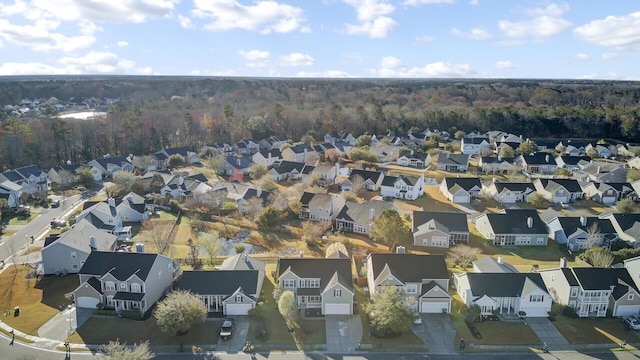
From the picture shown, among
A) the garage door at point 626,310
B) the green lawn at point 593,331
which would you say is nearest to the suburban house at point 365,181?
the green lawn at point 593,331

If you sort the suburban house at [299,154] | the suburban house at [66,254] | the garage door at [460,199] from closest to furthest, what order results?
1. the suburban house at [66,254]
2. the garage door at [460,199]
3. the suburban house at [299,154]

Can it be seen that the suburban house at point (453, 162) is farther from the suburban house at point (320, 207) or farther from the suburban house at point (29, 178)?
the suburban house at point (29, 178)

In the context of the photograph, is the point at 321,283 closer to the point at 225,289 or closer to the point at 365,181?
the point at 225,289

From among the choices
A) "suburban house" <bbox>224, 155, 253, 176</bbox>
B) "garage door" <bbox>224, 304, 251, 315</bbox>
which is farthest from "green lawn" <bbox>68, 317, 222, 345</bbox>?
"suburban house" <bbox>224, 155, 253, 176</bbox>

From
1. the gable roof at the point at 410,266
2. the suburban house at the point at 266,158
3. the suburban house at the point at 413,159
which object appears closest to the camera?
the gable roof at the point at 410,266

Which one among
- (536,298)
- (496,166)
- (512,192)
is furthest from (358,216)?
(496,166)

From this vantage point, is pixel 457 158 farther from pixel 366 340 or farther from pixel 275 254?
pixel 366 340

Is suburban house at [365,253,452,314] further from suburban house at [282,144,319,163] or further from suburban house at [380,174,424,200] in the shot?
suburban house at [282,144,319,163]
